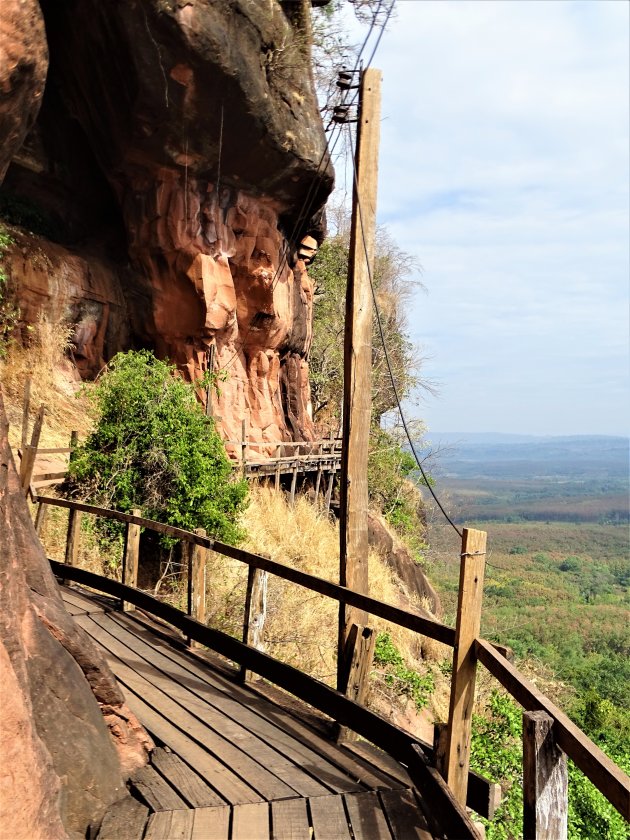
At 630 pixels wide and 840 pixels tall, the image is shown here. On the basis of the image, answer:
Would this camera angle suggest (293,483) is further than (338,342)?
No

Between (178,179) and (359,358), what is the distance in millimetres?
13311

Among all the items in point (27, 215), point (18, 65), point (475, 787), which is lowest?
point (475, 787)

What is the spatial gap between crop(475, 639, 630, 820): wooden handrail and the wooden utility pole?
3.10 m

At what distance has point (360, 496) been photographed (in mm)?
6254

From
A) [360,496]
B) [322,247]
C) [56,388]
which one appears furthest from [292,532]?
[322,247]

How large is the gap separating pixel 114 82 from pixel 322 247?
1443 cm

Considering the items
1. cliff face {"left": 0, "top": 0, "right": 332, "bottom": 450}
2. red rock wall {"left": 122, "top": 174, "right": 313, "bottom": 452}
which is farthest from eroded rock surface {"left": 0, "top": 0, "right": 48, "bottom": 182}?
red rock wall {"left": 122, "top": 174, "right": 313, "bottom": 452}

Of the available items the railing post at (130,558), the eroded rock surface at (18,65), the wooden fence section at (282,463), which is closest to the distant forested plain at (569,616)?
the railing post at (130,558)

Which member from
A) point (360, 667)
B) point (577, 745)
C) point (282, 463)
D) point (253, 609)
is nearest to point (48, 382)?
point (282, 463)

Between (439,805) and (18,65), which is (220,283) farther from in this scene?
(439,805)

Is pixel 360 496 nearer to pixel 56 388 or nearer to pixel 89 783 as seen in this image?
pixel 89 783

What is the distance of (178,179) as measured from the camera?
17750mm

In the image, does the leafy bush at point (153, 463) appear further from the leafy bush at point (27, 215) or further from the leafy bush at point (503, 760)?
the leafy bush at point (27, 215)

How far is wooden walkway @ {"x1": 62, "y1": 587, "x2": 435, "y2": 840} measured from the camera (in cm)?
337
